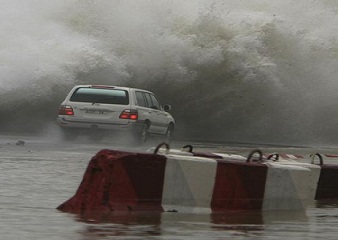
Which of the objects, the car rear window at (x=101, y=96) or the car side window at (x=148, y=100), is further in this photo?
the car side window at (x=148, y=100)

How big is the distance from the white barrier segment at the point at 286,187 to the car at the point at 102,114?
48.5 ft

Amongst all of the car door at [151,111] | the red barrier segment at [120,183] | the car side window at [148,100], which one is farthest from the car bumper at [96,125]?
the red barrier segment at [120,183]

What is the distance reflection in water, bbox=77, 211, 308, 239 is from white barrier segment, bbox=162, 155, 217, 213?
0.18m

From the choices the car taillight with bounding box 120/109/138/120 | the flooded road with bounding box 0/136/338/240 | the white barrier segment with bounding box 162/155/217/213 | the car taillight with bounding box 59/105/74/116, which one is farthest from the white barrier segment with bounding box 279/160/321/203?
the car taillight with bounding box 59/105/74/116

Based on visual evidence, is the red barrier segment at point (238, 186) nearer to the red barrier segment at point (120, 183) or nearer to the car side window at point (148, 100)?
the red barrier segment at point (120, 183)

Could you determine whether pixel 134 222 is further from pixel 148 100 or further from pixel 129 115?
pixel 148 100

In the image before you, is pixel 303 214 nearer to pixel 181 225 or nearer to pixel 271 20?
pixel 181 225

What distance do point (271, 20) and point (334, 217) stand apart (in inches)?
1133

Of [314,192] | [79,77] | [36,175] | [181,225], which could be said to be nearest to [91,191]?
[181,225]

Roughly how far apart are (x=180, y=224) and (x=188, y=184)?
1082 mm

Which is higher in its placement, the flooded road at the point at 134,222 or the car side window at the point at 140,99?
the car side window at the point at 140,99

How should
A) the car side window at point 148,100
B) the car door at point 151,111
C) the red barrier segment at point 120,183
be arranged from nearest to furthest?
the red barrier segment at point 120,183
the car door at point 151,111
the car side window at point 148,100

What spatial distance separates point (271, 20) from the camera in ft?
133

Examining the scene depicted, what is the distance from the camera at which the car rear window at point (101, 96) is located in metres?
28.2
